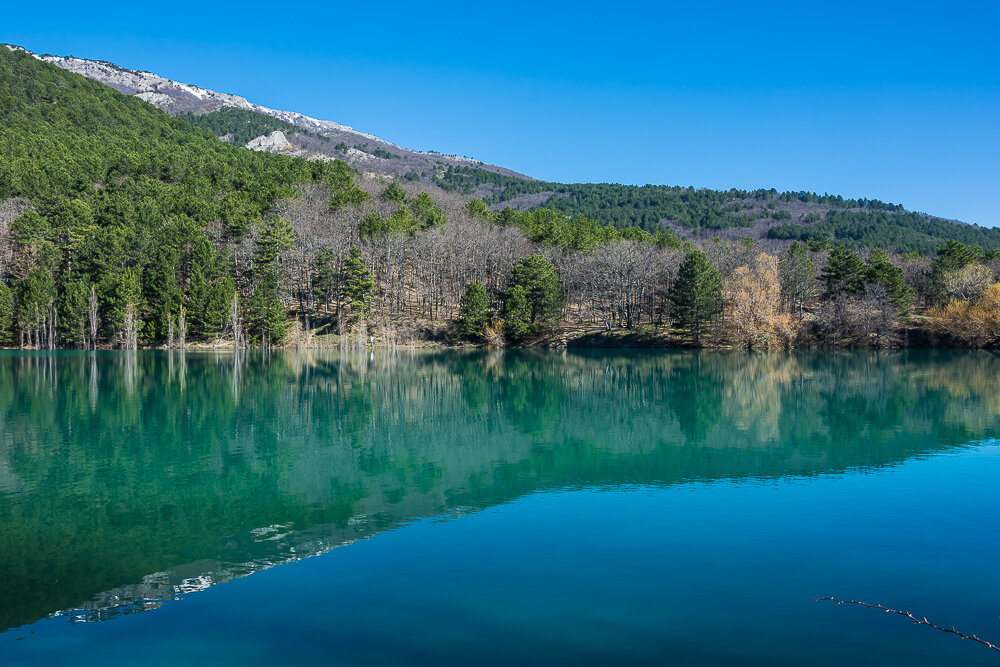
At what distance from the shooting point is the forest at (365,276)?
71125 millimetres

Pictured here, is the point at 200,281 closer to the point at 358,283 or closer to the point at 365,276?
the point at 358,283

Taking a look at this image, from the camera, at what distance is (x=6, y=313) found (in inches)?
2653

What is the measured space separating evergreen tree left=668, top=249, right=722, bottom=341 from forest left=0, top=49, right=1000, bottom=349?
19cm

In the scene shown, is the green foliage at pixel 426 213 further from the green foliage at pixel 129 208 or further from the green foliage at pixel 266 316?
the green foliage at pixel 266 316

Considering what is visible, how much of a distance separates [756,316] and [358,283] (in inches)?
1736

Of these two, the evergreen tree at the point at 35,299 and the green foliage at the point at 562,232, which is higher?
the green foliage at the point at 562,232

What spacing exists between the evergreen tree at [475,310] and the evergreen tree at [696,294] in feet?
69.2

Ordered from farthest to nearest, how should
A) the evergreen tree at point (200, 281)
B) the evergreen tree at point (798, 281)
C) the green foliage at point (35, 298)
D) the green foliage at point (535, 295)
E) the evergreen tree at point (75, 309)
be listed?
the evergreen tree at point (798, 281) → the green foliage at point (535, 295) → the evergreen tree at point (200, 281) → the evergreen tree at point (75, 309) → the green foliage at point (35, 298)

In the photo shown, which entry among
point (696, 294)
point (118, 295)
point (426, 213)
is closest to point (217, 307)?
point (118, 295)

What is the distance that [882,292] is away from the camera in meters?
76.1

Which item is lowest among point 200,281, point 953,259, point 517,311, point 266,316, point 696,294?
point 266,316

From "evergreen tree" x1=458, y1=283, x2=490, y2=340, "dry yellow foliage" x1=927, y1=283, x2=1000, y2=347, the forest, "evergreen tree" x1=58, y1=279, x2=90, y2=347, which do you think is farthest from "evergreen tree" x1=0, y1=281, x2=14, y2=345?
"dry yellow foliage" x1=927, y1=283, x2=1000, y2=347

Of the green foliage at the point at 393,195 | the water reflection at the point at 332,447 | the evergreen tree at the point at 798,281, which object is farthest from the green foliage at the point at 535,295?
the water reflection at the point at 332,447

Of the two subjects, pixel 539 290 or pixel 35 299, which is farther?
pixel 539 290
